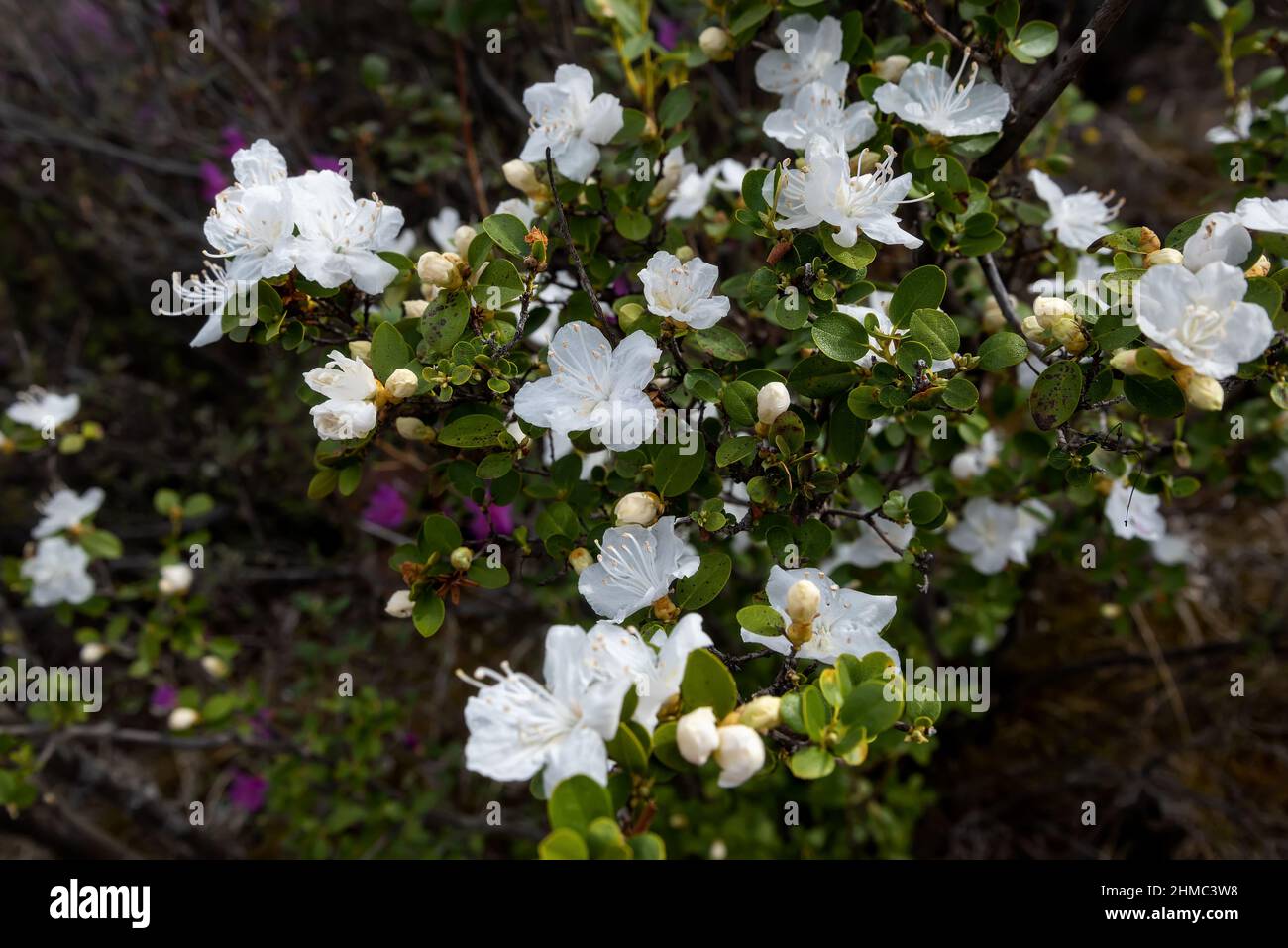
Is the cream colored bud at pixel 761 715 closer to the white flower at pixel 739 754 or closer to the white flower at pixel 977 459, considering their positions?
the white flower at pixel 739 754

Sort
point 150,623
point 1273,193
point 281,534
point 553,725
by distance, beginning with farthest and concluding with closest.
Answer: point 281,534
point 150,623
point 1273,193
point 553,725

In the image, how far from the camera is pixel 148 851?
9.90 ft

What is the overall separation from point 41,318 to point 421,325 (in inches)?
141

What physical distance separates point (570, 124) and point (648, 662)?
3.02 feet

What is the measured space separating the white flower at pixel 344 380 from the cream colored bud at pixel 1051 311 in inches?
37.2

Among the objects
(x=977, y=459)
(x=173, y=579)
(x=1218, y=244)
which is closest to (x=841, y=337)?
(x=1218, y=244)

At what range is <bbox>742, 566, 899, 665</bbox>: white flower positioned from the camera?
1130 mm

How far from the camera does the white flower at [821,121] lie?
4.37 feet

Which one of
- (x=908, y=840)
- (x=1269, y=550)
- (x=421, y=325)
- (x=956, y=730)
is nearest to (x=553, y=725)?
(x=421, y=325)

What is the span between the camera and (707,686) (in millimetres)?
936

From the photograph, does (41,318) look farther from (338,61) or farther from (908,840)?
(908,840)

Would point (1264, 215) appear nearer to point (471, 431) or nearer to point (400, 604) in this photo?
point (471, 431)

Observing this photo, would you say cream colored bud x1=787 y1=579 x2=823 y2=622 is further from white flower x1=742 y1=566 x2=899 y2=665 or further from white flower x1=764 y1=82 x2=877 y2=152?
white flower x1=764 y1=82 x2=877 y2=152
